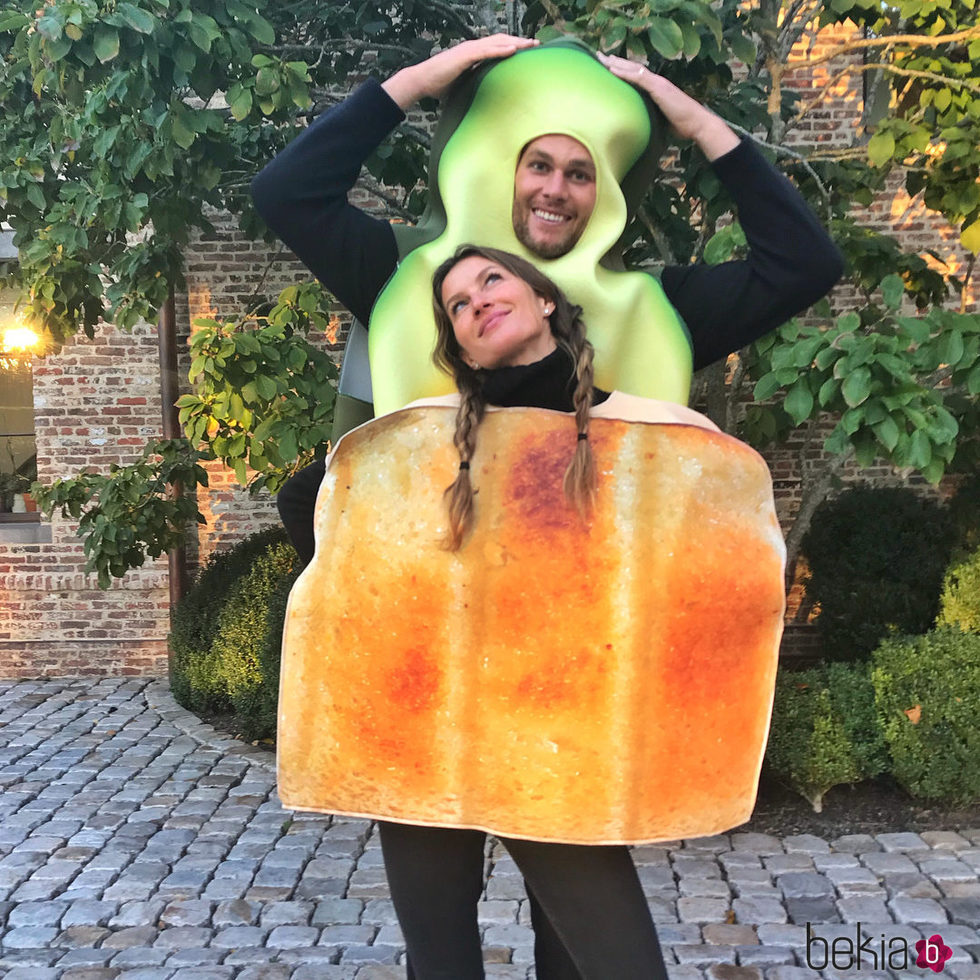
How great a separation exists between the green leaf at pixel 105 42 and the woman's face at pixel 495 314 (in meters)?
2.01

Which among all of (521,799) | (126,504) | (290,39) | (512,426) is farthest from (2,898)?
(290,39)

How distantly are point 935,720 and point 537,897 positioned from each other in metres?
2.98

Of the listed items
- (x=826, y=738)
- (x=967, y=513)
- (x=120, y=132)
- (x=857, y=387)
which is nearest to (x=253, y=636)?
(x=120, y=132)

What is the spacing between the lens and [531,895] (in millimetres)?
1661

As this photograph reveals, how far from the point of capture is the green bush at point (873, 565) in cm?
526

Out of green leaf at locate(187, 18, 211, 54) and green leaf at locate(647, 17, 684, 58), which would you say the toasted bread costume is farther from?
green leaf at locate(187, 18, 211, 54)

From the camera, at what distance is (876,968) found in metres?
2.90

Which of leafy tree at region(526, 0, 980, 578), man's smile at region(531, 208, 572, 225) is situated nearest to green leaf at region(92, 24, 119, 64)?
leafy tree at region(526, 0, 980, 578)

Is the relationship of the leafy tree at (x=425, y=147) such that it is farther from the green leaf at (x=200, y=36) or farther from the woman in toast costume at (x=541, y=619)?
the woman in toast costume at (x=541, y=619)

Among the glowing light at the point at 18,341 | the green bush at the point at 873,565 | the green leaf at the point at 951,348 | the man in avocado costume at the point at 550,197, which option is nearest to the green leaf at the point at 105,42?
the man in avocado costume at the point at 550,197

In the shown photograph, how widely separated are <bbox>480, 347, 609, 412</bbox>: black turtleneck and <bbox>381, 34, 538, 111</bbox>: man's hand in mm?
476

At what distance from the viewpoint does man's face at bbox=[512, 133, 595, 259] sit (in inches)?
58.1

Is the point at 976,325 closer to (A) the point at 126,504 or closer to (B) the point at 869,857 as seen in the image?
(B) the point at 869,857

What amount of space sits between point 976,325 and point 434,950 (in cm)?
259
